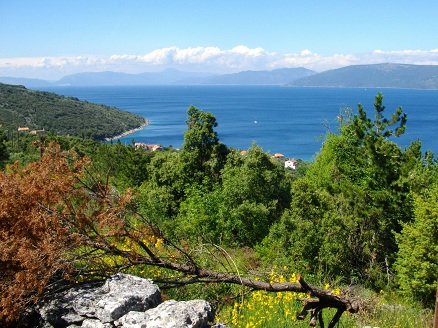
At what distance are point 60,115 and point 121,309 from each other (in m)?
127

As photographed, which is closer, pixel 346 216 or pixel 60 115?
pixel 346 216

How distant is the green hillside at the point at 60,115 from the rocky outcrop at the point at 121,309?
334 feet

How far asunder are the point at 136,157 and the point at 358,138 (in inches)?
733

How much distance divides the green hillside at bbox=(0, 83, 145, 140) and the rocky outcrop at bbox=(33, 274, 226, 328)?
334ft

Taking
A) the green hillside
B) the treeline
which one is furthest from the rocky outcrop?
the green hillside

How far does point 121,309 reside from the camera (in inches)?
124

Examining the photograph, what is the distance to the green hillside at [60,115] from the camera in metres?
106

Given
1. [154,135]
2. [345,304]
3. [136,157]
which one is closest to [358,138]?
[345,304]

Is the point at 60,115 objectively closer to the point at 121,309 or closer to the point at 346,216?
the point at 346,216

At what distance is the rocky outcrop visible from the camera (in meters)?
2.99

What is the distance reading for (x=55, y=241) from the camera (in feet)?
10.9

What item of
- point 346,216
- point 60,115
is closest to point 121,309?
point 346,216

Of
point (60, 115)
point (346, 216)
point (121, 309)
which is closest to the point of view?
point (121, 309)

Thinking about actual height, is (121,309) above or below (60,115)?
above
